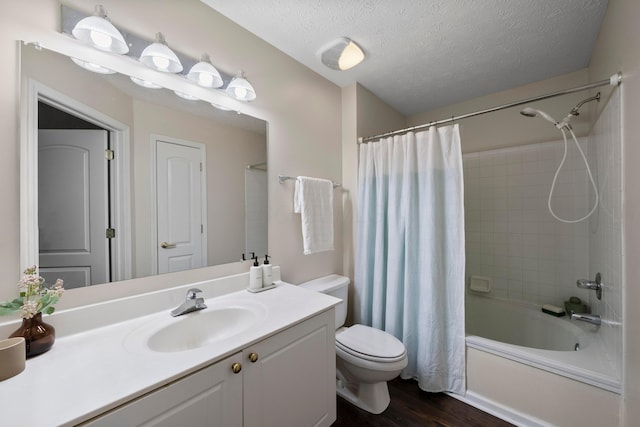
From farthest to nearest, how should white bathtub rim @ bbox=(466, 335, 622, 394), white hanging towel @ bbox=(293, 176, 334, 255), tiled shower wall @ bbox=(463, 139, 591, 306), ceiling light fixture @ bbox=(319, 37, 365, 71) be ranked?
1. tiled shower wall @ bbox=(463, 139, 591, 306)
2. white hanging towel @ bbox=(293, 176, 334, 255)
3. ceiling light fixture @ bbox=(319, 37, 365, 71)
4. white bathtub rim @ bbox=(466, 335, 622, 394)

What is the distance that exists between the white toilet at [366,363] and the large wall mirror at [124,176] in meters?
0.88

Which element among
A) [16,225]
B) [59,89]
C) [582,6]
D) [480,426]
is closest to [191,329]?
[16,225]

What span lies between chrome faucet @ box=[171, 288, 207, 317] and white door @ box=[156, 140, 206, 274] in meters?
0.16

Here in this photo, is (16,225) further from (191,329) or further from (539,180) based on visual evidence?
(539,180)

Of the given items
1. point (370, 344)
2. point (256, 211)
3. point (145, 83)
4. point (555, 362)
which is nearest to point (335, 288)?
point (370, 344)

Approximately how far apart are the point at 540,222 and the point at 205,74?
2.73 metres

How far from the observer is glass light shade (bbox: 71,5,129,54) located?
938 millimetres

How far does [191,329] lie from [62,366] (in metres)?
0.42

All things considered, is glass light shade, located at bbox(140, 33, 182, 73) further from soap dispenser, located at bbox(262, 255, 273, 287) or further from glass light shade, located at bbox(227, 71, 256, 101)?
soap dispenser, located at bbox(262, 255, 273, 287)

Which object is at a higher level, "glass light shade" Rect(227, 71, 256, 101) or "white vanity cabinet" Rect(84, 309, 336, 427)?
"glass light shade" Rect(227, 71, 256, 101)

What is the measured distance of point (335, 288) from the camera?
5.88 feet

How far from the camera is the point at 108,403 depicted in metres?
0.58

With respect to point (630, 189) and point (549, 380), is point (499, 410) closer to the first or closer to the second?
point (549, 380)

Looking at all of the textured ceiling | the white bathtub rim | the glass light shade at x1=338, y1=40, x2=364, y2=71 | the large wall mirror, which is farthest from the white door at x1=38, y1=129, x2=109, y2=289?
the white bathtub rim
